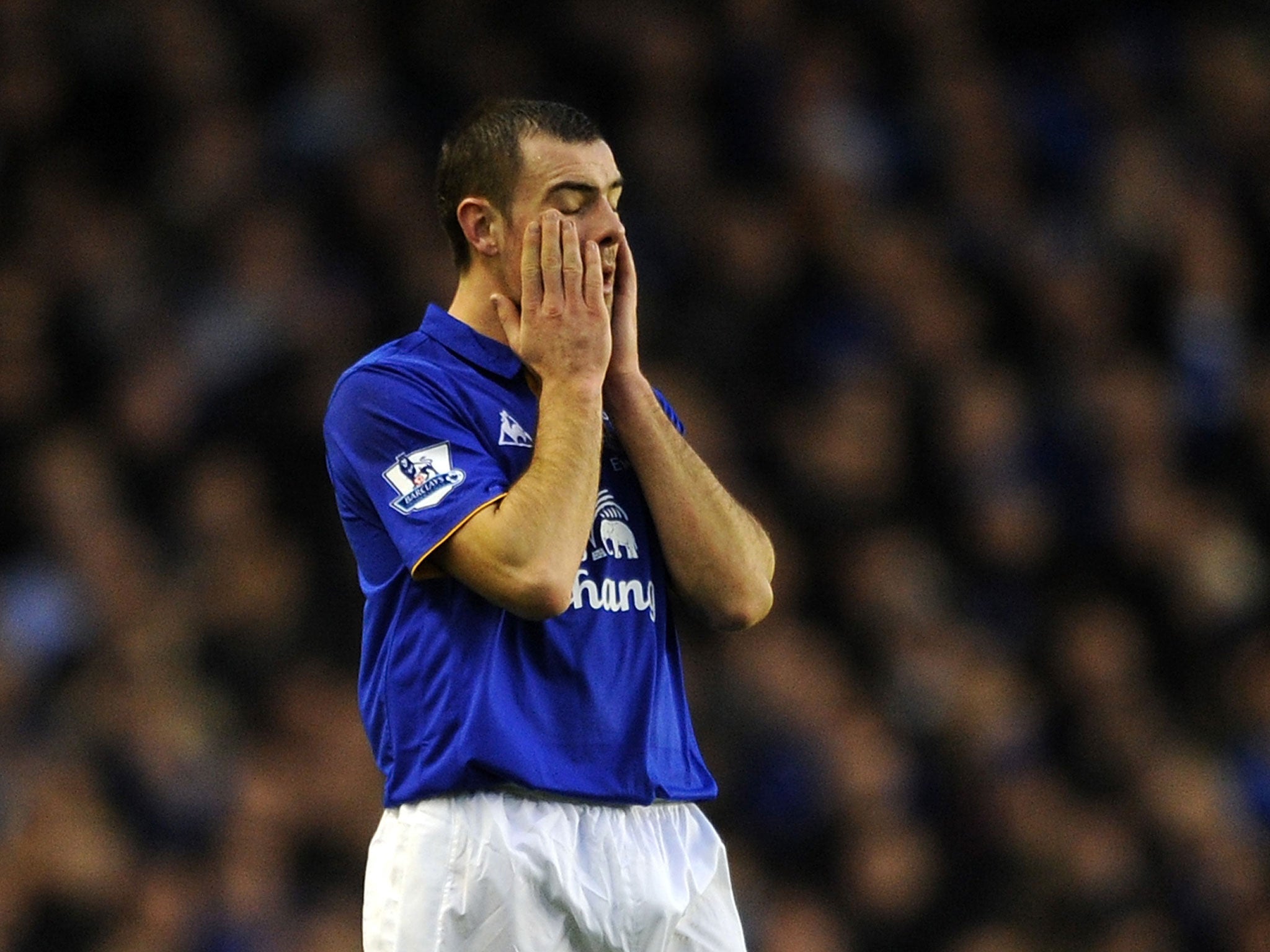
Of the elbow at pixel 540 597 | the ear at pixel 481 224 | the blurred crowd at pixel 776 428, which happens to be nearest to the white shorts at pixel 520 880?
the elbow at pixel 540 597

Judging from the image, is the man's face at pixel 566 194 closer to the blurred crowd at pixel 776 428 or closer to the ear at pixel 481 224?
the ear at pixel 481 224

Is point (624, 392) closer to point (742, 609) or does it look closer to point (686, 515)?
point (686, 515)

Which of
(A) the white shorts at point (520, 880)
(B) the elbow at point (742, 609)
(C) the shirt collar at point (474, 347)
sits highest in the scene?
(C) the shirt collar at point (474, 347)

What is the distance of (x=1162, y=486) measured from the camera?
7.89m

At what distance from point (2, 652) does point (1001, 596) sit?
3599 mm

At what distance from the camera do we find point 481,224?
304 centimetres

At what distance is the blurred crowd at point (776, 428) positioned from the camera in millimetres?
6508

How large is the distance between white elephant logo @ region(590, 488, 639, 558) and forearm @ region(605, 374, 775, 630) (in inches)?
1.8

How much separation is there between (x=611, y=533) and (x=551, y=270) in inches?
15.8

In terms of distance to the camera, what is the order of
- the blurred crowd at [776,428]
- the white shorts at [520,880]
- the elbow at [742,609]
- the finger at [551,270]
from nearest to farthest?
the white shorts at [520,880]
the finger at [551,270]
the elbow at [742,609]
the blurred crowd at [776,428]

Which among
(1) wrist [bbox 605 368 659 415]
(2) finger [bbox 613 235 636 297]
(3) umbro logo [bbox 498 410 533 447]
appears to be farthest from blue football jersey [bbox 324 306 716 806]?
(2) finger [bbox 613 235 636 297]

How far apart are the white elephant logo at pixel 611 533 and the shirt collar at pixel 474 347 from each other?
24 cm

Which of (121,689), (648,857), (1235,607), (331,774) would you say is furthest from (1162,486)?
(648,857)

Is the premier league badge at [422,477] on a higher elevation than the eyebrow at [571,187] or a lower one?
lower
